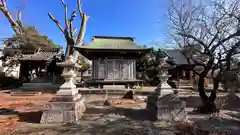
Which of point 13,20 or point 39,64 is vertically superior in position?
point 13,20

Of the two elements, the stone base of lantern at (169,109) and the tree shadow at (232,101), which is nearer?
the stone base of lantern at (169,109)

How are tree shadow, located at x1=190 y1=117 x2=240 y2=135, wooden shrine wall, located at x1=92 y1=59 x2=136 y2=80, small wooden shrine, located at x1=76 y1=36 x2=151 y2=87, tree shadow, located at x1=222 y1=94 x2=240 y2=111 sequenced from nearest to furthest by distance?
1. tree shadow, located at x1=190 y1=117 x2=240 y2=135
2. tree shadow, located at x1=222 y1=94 x2=240 y2=111
3. small wooden shrine, located at x1=76 y1=36 x2=151 y2=87
4. wooden shrine wall, located at x1=92 y1=59 x2=136 y2=80

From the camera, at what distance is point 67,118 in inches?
225

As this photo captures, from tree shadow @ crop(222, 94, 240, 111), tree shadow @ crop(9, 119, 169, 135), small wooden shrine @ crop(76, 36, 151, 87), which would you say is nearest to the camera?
tree shadow @ crop(9, 119, 169, 135)

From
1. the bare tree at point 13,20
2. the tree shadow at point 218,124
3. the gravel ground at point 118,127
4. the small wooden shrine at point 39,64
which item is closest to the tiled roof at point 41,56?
the small wooden shrine at point 39,64

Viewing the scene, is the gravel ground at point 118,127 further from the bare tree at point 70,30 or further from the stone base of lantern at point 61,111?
the bare tree at point 70,30

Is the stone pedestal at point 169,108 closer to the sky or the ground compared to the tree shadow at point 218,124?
closer to the sky

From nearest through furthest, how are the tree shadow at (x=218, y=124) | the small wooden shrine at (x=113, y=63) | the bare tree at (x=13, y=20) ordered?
the tree shadow at (x=218, y=124) < the small wooden shrine at (x=113, y=63) < the bare tree at (x=13, y=20)

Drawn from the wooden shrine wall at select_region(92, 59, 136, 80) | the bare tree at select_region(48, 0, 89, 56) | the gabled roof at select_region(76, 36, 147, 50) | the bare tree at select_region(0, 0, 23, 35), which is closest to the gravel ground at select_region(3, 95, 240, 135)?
the wooden shrine wall at select_region(92, 59, 136, 80)

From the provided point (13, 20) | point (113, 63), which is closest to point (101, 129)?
point (113, 63)

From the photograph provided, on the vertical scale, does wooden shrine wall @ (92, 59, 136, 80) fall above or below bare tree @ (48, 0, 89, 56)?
below

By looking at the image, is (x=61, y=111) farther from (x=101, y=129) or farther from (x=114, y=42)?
(x=114, y=42)

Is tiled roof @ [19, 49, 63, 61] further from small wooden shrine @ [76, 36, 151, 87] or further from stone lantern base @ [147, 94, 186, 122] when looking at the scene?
stone lantern base @ [147, 94, 186, 122]

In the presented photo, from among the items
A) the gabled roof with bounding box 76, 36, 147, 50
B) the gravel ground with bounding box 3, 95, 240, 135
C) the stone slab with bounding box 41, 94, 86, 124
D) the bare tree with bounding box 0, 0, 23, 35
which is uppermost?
the bare tree with bounding box 0, 0, 23, 35
